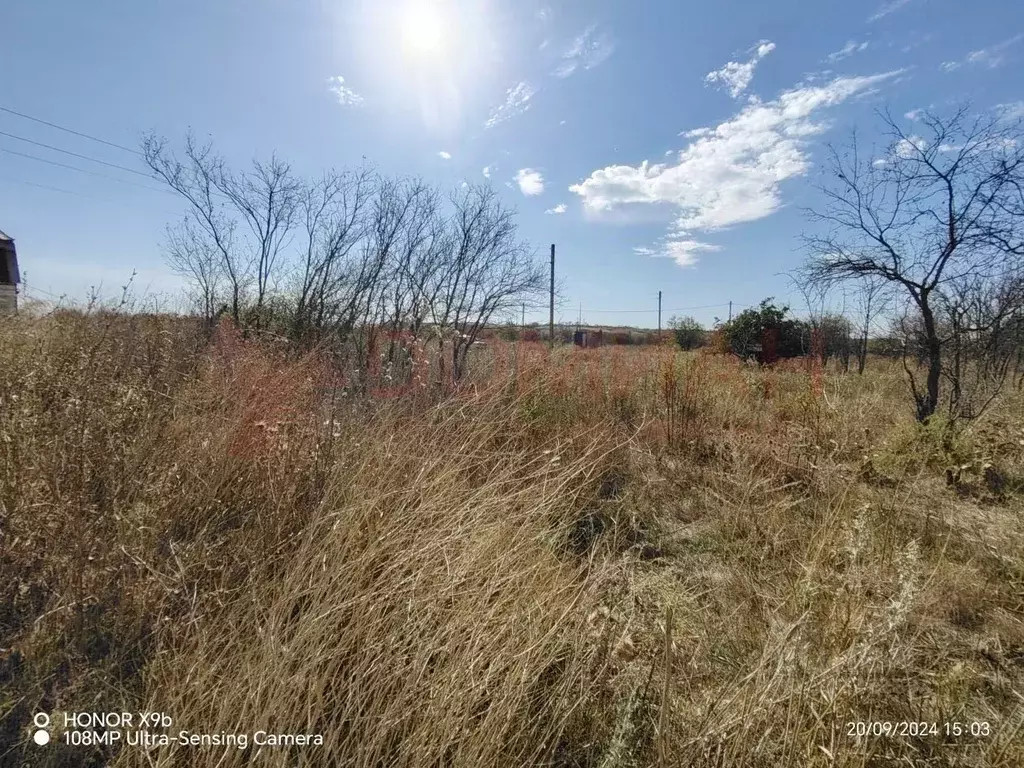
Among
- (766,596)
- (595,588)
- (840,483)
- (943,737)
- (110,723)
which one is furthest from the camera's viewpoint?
(840,483)

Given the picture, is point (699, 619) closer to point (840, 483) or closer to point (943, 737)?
point (943, 737)

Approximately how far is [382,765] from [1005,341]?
276 inches

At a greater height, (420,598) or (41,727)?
(420,598)

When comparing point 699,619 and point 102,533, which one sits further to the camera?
point 699,619

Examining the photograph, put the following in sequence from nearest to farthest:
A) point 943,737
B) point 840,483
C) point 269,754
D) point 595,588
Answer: point 269,754 → point 943,737 → point 595,588 → point 840,483

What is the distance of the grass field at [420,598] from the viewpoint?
3.81ft

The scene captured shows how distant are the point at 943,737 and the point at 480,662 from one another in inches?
56.2

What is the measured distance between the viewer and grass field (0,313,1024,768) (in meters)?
1.16

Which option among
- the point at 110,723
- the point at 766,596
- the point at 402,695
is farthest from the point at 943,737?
the point at 110,723

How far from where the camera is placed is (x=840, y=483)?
294cm

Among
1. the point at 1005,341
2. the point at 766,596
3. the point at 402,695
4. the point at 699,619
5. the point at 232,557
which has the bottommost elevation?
the point at 699,619

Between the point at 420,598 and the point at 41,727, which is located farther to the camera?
the point at 420,598

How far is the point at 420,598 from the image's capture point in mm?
1425

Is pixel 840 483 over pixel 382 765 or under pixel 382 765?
over
